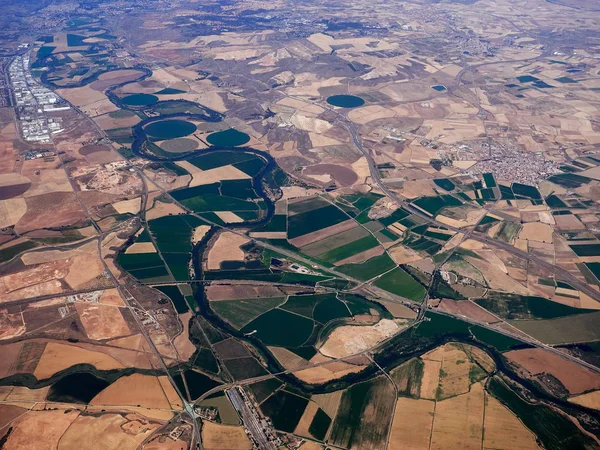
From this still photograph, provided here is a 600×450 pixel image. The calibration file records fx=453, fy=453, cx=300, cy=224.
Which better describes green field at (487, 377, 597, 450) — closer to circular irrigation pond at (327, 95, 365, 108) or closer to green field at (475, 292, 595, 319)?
green field at (475, 292, 595, 319)

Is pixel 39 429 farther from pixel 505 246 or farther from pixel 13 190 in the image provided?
pixel 505 246

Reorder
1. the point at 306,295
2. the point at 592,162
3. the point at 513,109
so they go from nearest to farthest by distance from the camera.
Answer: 1. the point at 306,295
2. the point at 592,162
3. the point at 513,109

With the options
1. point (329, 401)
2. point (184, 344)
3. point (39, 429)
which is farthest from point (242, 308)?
point (39, 429)

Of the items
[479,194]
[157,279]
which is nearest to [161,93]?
[157,279]

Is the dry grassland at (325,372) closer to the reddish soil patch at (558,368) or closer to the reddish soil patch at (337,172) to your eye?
the reddish soil patch at (558,368)

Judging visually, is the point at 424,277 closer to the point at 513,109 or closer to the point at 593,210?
the point at 593,210

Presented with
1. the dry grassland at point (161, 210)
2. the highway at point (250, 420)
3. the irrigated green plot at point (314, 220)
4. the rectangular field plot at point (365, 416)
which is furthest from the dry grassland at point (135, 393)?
the dry grassland at point (161, 210)
